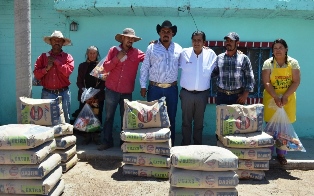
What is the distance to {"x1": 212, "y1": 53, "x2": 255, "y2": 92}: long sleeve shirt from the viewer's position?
4668mm

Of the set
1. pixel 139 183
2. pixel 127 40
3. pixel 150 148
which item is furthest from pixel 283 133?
pixel 127 40

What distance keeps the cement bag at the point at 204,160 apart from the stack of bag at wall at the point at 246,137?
1.09 m

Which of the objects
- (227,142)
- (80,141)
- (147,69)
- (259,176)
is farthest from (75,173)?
(259,176)

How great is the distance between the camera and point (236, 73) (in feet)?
15.3

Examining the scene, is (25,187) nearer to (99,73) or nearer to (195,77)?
(99,73)

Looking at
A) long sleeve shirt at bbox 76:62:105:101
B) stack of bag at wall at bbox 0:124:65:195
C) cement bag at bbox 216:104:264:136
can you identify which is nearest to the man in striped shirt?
cement bag at bbox 216:104:264:136

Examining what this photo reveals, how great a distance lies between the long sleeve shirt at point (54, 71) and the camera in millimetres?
4754

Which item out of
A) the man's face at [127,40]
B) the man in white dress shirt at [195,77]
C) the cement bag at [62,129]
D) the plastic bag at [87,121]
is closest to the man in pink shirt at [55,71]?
the plastic bag at [87,121]

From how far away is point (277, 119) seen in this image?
187 inches

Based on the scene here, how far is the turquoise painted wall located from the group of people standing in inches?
52.4

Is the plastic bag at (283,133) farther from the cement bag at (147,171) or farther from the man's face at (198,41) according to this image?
the cement bag at (147,171)

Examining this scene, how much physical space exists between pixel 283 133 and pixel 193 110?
1424mm

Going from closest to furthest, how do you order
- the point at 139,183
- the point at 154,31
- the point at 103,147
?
the point at 139,183
the point at 103,147
the point at 154,31

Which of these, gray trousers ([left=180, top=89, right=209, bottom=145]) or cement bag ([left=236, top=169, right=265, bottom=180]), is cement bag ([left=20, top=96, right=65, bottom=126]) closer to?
gray trousers ([left=180, top=89, right=209, bottom=145])
